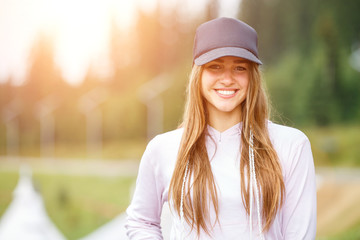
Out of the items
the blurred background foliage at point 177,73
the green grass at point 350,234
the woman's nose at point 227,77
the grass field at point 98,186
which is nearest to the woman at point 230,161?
the woman's nose at point 227,77

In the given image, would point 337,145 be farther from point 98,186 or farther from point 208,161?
point 208,161

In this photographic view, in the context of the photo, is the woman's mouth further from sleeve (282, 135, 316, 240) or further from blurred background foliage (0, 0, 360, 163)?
blurred background foliage (0, 0, 360, 163)

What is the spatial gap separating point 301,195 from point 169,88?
9.20m

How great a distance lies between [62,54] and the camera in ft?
31.0

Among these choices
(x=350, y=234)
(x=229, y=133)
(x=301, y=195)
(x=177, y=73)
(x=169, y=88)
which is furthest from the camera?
(x=169, y=88)

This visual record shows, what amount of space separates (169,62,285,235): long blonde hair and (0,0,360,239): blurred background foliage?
297 inches

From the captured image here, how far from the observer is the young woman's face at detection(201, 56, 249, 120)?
1083 mm

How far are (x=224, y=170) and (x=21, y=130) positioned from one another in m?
8.85

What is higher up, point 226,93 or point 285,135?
point 226,93

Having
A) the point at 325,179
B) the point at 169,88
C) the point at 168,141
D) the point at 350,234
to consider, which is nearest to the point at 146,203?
the point at 168,141

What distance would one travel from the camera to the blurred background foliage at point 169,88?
29.8ft

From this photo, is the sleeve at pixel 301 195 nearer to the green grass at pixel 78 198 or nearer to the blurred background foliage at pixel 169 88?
the green grass at pixel 78 198

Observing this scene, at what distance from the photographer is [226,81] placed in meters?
1.08

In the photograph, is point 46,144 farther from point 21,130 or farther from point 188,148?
point 188,148
